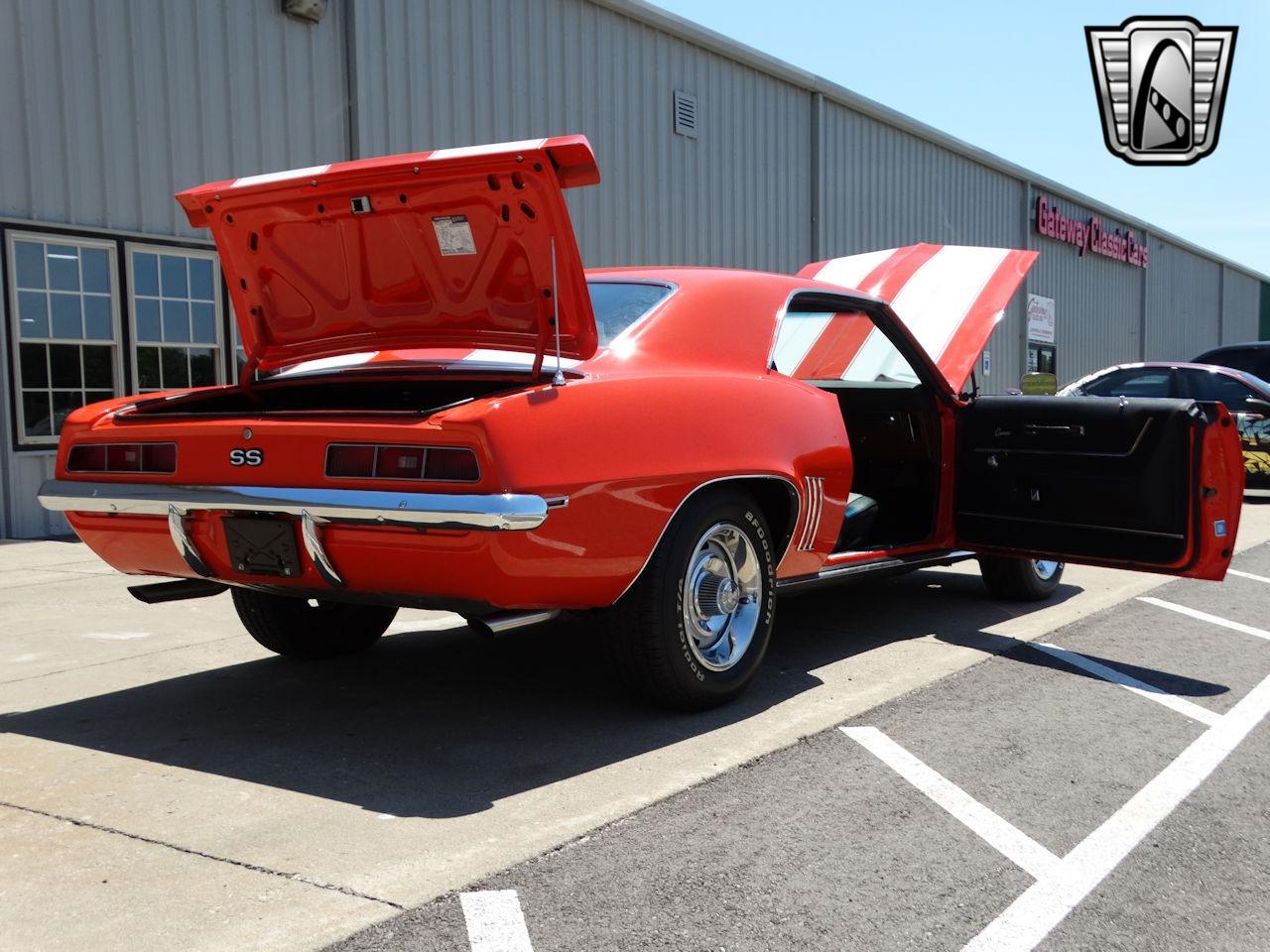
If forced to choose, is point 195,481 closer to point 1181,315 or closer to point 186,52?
point 186,52


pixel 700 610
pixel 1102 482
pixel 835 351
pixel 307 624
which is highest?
pixel 835 351

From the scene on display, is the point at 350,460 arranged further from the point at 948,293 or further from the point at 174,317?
the point at 174,317

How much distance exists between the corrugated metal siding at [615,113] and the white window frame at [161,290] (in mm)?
1893


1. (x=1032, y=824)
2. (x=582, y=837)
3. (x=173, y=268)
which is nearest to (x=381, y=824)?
(x=582, y=837)

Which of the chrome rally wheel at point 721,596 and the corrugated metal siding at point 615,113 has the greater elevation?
the corrugated metal siding at point 615,113

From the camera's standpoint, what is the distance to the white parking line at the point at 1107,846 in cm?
239

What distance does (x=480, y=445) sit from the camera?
10.0 feet

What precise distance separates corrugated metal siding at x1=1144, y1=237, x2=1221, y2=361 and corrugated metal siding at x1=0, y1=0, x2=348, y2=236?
2720 cm

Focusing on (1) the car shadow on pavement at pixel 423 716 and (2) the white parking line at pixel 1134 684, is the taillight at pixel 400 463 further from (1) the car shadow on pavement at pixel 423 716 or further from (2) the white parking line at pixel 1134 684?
(2) the white parking line at pixel 1134 684

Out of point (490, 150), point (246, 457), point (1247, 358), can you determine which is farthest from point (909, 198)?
point (246, 457)

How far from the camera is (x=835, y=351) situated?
6.21 m

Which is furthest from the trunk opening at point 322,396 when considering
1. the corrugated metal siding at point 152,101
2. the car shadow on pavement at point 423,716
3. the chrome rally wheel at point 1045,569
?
the corrugated metal siding at point 152,101

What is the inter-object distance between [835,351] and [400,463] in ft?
11.6

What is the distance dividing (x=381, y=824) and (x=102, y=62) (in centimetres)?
828
